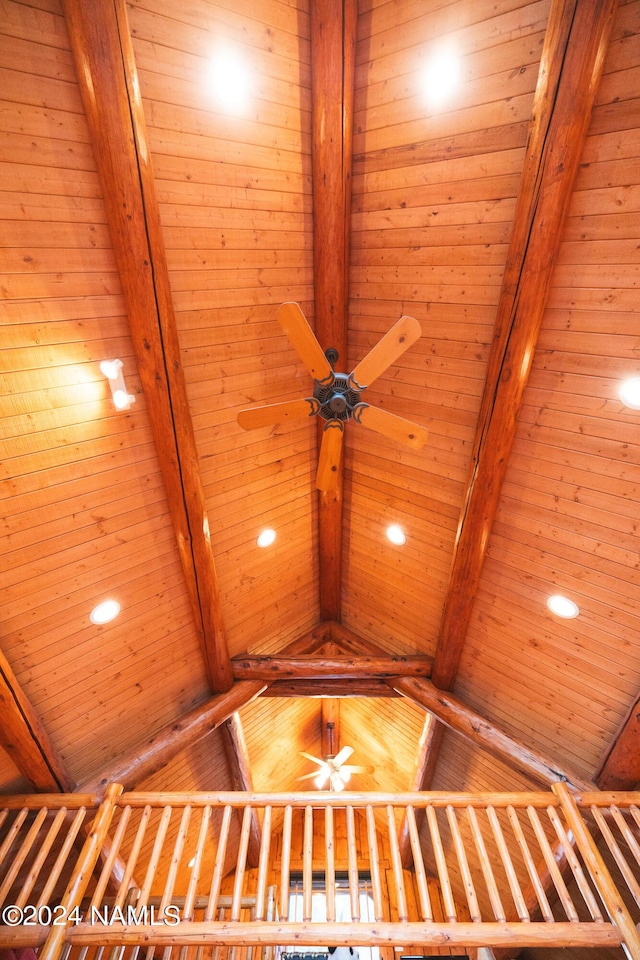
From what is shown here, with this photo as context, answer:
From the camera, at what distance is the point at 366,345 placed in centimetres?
424

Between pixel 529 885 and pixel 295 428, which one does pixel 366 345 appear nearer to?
pixel 295 428

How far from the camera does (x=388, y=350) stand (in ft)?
8.86

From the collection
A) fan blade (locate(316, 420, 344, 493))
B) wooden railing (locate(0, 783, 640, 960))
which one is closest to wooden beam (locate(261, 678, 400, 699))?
wooden railing (locate(0, 783, 640, 960))

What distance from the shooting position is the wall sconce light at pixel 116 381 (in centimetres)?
305

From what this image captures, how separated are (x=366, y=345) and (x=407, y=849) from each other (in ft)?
22.3

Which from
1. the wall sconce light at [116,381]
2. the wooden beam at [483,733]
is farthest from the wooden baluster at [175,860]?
the wall sconce light at [116,381]

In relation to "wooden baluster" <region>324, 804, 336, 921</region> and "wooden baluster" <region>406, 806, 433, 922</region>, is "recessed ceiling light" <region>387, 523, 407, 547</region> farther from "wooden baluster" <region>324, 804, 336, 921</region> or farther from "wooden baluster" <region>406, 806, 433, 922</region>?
"wooden baluster" <region>324, 804, 336, 921</region>

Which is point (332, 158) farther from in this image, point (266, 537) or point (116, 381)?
point (266, 537)

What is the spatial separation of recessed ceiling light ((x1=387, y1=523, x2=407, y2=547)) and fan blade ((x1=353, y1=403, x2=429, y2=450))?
1.93 meters

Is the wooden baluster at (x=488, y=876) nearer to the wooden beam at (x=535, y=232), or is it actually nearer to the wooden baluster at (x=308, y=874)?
the wooden baluster at (x=308, y=874)

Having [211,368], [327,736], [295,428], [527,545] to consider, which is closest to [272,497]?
[295,428]

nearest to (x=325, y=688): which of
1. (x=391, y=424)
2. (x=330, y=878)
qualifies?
(x=330, y=878)

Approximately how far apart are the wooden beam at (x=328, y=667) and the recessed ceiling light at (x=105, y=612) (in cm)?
174

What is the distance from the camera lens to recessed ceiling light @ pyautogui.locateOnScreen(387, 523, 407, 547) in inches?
190
